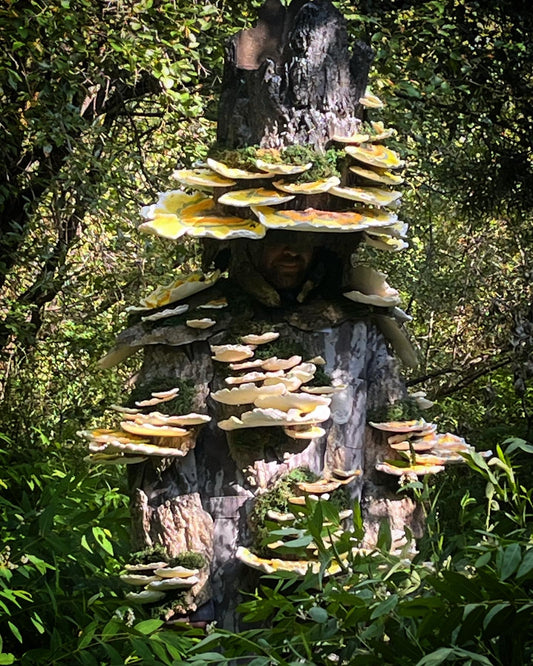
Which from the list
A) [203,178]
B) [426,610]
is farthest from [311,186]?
[426,610]

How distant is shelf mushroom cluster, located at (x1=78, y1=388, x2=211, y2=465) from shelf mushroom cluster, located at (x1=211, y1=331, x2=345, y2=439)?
0.12 meters

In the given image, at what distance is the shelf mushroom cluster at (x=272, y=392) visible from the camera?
2.69 metres

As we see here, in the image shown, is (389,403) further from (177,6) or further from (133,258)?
(133,258)

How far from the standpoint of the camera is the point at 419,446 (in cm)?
288

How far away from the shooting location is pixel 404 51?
19.6ft

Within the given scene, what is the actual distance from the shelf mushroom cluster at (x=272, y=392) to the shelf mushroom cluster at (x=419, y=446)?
0.87 feet

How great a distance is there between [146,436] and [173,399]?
16 centimetres

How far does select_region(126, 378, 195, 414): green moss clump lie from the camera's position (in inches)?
113

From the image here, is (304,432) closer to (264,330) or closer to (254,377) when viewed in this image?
(254,377)

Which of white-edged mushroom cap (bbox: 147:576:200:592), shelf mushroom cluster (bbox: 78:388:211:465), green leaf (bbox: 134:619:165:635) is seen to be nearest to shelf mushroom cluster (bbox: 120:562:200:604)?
white-edged mushroom cap (bbox: 147:576:200:592)

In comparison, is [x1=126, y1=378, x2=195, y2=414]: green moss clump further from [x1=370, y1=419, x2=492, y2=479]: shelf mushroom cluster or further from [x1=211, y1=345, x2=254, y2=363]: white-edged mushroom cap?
[x1=370, y1=419, x2=492, y2=479]: shelf mushroom cluster

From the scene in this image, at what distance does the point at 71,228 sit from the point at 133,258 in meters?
0.57

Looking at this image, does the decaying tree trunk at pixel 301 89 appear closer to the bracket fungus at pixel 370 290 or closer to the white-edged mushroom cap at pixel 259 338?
the bracket fungus at pixel 370 290

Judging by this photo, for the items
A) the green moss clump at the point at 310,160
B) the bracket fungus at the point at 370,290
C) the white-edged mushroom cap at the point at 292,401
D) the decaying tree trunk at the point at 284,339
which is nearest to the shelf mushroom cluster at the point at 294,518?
the decaying tree trunk at the point at 284,339
